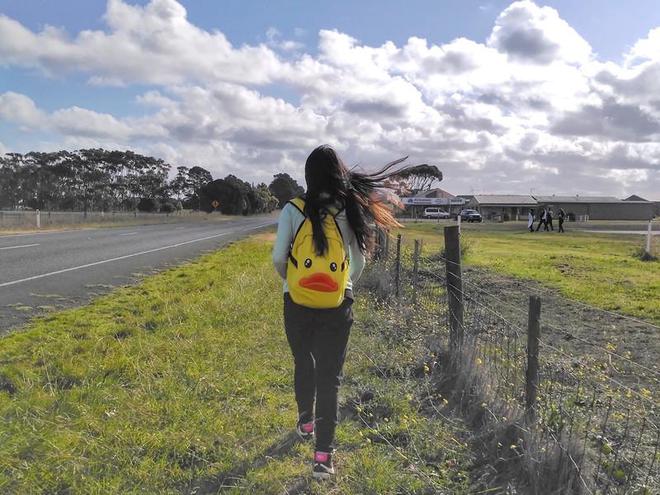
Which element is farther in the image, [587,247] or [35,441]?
[587,247]

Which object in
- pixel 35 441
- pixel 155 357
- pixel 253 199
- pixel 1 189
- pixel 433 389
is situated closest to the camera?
pixel 35 441

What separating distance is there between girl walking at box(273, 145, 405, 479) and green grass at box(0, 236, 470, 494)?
469 mm

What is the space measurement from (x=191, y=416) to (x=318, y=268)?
5.02 ft

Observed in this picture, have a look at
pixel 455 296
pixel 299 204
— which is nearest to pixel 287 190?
pixel 455 296

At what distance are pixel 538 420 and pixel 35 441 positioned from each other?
9.79 ft

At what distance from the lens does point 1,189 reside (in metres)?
81.6

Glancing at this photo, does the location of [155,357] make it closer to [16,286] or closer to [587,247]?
[16,286]

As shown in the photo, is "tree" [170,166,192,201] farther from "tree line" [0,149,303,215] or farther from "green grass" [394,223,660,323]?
"green grass" [394,223,660,323]

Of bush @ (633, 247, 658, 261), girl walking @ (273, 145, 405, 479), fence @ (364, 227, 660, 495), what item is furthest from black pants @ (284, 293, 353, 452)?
bush @ (633, 247, 658, 261)

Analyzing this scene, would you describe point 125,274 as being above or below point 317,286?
below

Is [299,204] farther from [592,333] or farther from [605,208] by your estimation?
[605,208]

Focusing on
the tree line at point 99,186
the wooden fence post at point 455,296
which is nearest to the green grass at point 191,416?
the wooden fence post at point 455,296

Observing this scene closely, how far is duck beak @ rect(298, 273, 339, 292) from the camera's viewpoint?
3.08 m

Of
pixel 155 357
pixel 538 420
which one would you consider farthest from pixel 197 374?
pixel 538 420
